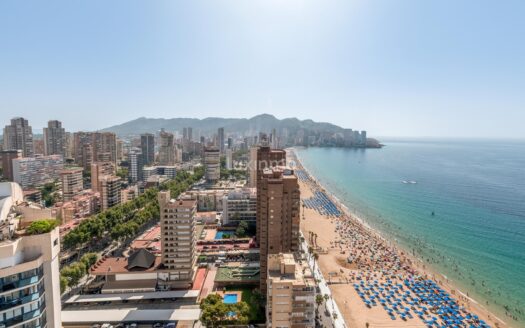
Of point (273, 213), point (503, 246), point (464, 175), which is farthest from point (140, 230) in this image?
point (464, 175)

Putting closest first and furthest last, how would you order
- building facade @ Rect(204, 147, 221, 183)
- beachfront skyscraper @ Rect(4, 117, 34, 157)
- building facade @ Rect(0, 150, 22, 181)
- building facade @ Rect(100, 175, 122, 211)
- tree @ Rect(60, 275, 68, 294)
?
1. tree @ Rect(60, 275, 68, 294)
2. building facade @ Rect(100, 175, 122, 211)
3. building facade @ Rect(0, 150, 22, 181)
4. building facade @ Rect(204, 147, 221, 183)
5. beachfront skyscraper @ Rect(4, 117, 34, 157)

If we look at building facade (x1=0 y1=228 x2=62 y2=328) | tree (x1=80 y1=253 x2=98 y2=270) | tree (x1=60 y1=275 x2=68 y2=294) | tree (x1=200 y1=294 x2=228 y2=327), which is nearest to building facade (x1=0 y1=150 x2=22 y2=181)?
tree (x1=80 y1=253 x2=98 y2=270)

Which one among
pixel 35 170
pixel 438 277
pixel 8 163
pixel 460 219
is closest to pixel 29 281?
pixel 438 277

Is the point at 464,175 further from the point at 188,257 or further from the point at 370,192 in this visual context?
the point at 188,257

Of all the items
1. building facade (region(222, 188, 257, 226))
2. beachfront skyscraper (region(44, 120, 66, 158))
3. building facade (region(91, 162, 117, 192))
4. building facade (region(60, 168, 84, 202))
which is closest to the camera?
building facade (region(222, 188, 257, 226))

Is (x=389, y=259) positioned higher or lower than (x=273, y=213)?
lower

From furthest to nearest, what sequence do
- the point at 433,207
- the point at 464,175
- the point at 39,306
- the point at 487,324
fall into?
1. the point at 464,175
2. the point at 433,207
3. the point at 487,324
4. the point at 39,306

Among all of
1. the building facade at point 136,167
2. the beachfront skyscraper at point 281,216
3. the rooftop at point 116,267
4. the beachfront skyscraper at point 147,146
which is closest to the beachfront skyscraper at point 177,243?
the rooftop at point 116,267

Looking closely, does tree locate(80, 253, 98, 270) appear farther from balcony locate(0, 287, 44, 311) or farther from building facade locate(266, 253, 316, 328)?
building facade locate(266, 253, 316, 328)

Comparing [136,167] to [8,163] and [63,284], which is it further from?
[63,284]
